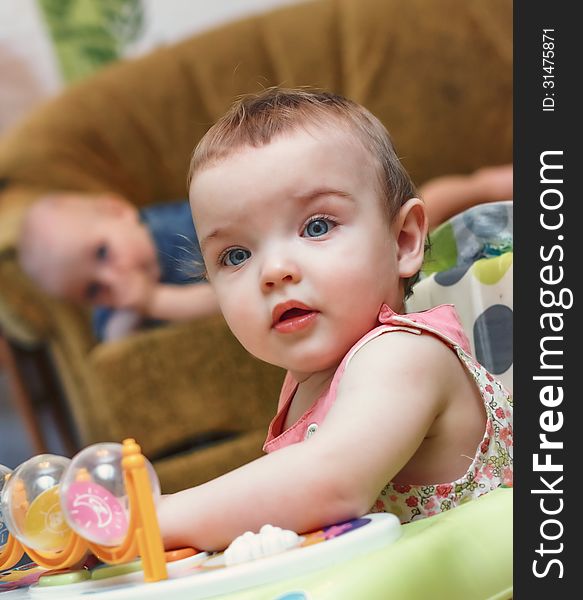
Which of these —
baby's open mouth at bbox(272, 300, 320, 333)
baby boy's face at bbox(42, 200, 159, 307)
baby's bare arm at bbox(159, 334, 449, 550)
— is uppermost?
baby boy's face at bbox(42, 200, 159, 307)

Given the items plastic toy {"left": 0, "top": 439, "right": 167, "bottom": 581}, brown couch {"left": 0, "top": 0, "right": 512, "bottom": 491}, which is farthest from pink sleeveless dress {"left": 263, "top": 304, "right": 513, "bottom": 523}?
brown couch {"left": 0, "top": 0, "right": 512, "bottom": 491}

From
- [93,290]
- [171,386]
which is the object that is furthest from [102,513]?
[93,290]

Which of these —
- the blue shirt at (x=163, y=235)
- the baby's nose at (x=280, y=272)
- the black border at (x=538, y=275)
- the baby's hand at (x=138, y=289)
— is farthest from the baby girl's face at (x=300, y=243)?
the baby's hand at (x=138, y=289)

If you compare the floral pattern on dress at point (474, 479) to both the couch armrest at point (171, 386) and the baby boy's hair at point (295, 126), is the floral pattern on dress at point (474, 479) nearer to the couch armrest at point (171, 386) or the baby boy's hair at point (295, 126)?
the baby boy's hair at point (295, 126)

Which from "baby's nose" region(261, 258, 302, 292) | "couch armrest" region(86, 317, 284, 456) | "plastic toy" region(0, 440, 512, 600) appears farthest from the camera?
"couch armrest" region(86, 317, 284, 456)

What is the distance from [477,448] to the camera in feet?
1.88

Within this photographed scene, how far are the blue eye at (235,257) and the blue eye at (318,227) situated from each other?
0.04 metres

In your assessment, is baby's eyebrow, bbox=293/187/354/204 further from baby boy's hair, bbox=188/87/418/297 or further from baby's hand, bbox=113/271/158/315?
baby's hand, bbox=113/271/158/315

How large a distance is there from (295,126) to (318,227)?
7 centimetres

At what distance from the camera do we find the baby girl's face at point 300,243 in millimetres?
543

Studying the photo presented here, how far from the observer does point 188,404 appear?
2.03 meters

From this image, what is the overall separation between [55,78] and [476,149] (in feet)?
4.49

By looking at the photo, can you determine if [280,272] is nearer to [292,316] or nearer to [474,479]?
[292,316]

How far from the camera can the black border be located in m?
0.44
